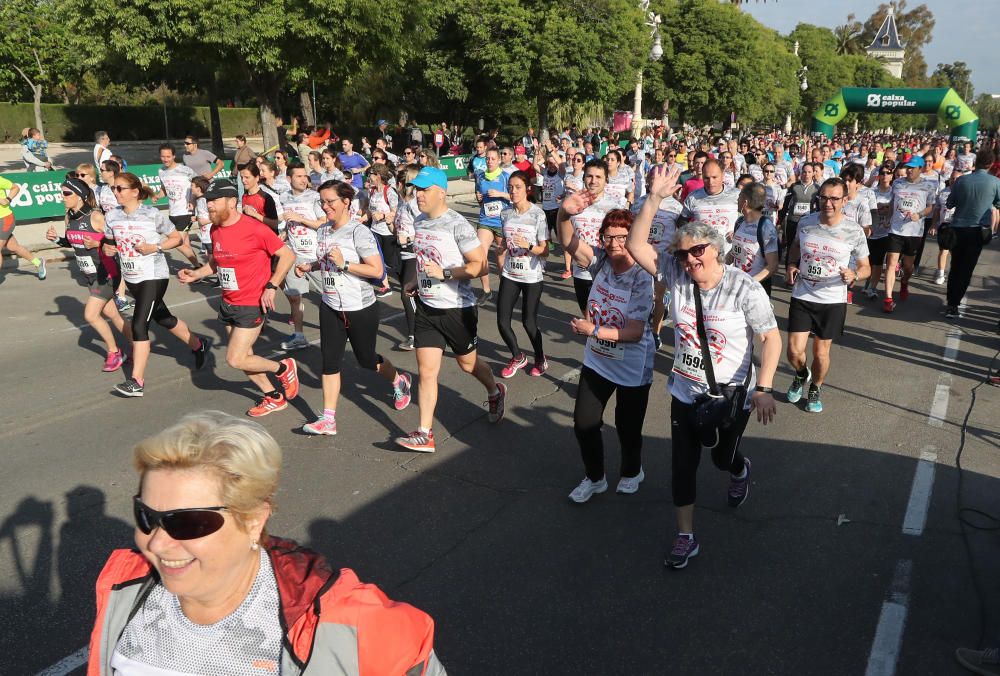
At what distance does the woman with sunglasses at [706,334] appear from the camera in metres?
3.82

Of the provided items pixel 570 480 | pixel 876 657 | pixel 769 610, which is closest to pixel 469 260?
pixel 570 480

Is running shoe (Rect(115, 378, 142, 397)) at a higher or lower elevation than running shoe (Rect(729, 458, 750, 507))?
lower

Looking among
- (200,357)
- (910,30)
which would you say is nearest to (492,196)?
(200,357)

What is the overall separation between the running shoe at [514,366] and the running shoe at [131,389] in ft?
10.8

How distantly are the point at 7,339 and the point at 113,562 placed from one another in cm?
817

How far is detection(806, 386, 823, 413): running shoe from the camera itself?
6.36 m

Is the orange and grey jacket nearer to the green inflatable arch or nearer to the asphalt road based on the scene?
the asphalt road

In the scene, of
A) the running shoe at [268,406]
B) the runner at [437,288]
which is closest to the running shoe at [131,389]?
the running shoe at [268,406]

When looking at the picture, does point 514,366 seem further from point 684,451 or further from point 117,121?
point 117,121

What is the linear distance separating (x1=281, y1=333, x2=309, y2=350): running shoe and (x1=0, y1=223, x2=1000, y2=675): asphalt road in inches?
31.9

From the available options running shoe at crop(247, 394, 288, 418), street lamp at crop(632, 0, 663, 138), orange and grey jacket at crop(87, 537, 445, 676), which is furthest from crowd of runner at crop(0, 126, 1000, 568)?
street lamp at crop(632, 0, 663, 138)

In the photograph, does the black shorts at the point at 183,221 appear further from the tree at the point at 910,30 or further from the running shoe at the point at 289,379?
the tree at the point at 910,30

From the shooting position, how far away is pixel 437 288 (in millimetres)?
5477

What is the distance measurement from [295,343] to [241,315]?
2.30m
